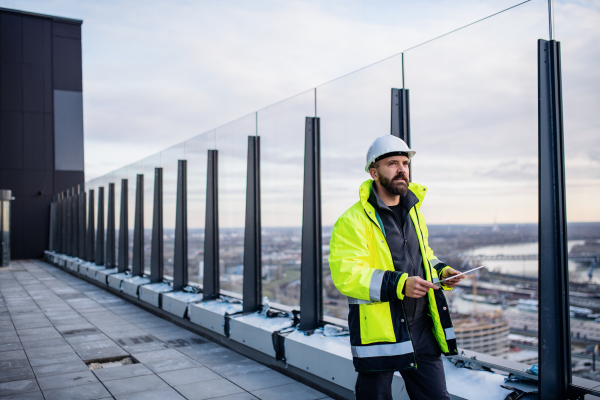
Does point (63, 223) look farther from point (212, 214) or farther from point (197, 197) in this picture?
point (212, 214)

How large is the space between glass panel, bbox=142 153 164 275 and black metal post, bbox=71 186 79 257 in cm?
953

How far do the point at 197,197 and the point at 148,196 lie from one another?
2.87 metres

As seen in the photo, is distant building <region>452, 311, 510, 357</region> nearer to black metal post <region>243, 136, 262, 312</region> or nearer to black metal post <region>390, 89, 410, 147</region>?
black metal post <region>390, 89, 410, 147</region>

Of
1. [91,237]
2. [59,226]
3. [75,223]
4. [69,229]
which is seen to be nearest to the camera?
[91,237]

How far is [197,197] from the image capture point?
8.18m

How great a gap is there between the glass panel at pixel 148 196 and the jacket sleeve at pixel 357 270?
8.05 metres

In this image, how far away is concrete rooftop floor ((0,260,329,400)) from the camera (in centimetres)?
452

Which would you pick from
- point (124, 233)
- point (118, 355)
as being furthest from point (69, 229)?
point (118, 355)

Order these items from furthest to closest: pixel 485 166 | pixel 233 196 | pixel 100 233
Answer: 1. pixel 100 233
2. pixel 233 196
3. pixel 485 166

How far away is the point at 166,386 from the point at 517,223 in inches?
140

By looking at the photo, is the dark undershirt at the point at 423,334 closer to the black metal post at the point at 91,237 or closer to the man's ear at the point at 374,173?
the man's ear at the point at 374,173

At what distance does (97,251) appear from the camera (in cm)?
1491

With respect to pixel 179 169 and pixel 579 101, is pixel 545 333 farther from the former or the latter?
pixel 179 169

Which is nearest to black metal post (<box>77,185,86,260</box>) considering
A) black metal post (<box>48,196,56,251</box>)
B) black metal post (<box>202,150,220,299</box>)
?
black metal post (<box>48,196,56,251</box>)
